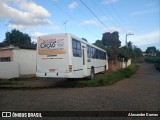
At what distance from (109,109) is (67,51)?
21.1 ft

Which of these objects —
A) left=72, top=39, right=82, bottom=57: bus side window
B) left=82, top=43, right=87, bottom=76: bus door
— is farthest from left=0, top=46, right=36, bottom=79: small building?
left=72, top=39, right=82, bottom=57: bus side window

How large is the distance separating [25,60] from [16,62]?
1980 millimetres

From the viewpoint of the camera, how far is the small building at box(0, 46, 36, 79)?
70.9ft

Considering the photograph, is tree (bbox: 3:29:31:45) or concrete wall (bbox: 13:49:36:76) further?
tree (bbox: 3:29:31:45)

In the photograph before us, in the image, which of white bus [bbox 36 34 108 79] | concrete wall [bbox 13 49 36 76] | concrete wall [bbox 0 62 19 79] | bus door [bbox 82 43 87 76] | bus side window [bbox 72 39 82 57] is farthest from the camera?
concrete wall [bbox 13 49 36 76]

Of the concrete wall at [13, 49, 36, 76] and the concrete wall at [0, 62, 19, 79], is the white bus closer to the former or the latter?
the concrete wall at [0, 62, 19, 79]

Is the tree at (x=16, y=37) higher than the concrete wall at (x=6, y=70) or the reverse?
higher

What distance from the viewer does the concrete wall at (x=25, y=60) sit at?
23.5 meters

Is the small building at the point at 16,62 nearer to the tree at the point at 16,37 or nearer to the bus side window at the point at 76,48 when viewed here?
the bus side window at the point at 76,48

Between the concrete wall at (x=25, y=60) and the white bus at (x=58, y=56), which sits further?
the concrete wall at (x=25, y=60)

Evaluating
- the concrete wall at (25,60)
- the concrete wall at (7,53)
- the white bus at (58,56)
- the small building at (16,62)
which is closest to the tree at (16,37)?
the concrete wall at (25,60)

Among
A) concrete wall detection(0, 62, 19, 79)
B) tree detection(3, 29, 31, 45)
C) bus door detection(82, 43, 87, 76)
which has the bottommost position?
concrete wall detection(0, 62, 19, 79)

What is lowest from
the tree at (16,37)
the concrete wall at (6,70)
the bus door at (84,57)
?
the concrete wall at (6,70)

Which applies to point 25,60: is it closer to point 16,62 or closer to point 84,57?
point 16,62
